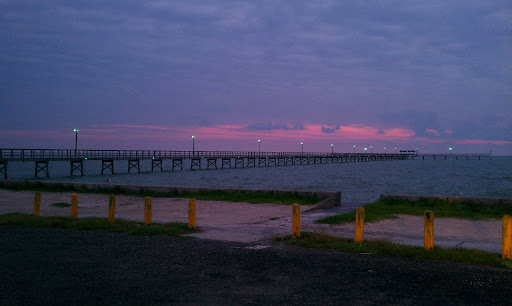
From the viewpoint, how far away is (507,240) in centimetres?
913

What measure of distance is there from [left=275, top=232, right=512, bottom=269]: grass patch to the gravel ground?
35 cm

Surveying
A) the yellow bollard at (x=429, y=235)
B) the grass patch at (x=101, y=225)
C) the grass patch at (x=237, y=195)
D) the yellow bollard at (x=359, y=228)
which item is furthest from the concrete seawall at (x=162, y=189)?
the yellow bollard at (x=429, y=235)

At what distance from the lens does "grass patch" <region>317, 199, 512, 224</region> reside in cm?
1539

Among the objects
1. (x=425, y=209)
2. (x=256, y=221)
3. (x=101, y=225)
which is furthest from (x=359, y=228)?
(x=425, y=209)

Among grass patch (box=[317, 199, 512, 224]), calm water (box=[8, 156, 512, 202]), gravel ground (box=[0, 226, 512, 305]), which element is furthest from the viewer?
calm water (box=[8, 156, 512, 202])

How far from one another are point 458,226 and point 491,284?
7558mm

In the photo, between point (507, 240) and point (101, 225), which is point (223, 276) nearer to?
point (507, 240)

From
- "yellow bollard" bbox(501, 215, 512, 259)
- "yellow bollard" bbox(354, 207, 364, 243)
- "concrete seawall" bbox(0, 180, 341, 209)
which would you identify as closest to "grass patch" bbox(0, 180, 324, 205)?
"concrete seawall" bbox(0, 180, 341, 209)

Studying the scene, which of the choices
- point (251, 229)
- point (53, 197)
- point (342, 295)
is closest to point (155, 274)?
point (342, 295)

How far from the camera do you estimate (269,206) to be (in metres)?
19.7

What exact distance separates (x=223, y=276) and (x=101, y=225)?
248 inches

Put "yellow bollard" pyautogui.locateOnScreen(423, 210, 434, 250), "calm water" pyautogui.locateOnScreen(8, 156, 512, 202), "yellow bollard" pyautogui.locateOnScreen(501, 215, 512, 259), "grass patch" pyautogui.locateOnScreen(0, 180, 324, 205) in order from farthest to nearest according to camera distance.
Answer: "calm water" pyautogui.locateOnScreen(8, 156, 512, 202), "grass patch" pyautogui.locateOnScreen(0, 180, 324, 205), "yellow bollard" pyautogui.locateOnScreen(423, 210, 434, 250), "yellow bollard" pyautogui.locateOnScreen(501, 215, 512, 259)

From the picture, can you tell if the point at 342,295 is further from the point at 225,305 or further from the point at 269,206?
the point at 269,206

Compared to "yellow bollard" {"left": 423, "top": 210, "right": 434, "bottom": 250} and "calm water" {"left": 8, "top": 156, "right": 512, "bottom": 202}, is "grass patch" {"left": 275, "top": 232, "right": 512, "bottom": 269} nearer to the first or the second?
"yellow bollard" {"left": 423, "top": 210, "right": 434, "bottom": 250}
